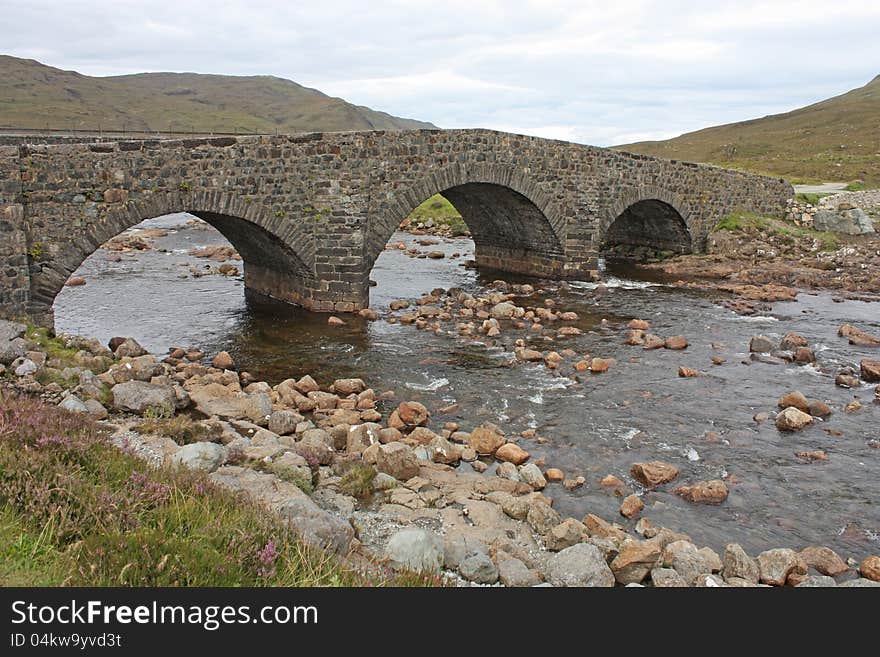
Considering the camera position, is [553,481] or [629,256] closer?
[553,481]

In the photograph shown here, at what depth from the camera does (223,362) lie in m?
14.6

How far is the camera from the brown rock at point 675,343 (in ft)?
54.7

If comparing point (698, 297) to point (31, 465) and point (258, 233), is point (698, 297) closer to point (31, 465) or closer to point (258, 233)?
point (258, 233)

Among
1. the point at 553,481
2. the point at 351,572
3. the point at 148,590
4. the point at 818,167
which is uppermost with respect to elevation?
the point at 818,167

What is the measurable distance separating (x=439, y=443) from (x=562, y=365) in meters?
5.61

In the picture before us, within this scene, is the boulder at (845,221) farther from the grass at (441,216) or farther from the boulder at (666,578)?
the boulder at (666,578)

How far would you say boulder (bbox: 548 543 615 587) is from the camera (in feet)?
21.9

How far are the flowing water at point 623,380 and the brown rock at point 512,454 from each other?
516 mm

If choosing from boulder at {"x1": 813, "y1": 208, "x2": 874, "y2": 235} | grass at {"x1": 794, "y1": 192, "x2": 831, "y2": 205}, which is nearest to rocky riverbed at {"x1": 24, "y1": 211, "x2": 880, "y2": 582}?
boulder at {"x1": 813, "y1": 208, "x2": 874, "y2": 235}

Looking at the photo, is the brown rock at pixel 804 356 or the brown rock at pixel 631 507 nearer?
the brown rock at pixel 631 507

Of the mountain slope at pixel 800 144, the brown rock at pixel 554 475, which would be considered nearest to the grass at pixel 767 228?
the mountain slope at pixel 800 144

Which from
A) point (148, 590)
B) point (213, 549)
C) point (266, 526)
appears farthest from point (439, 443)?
point (148, 590)

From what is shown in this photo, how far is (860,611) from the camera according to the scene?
4145 mm

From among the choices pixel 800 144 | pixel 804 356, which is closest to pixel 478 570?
pixel 804 356
